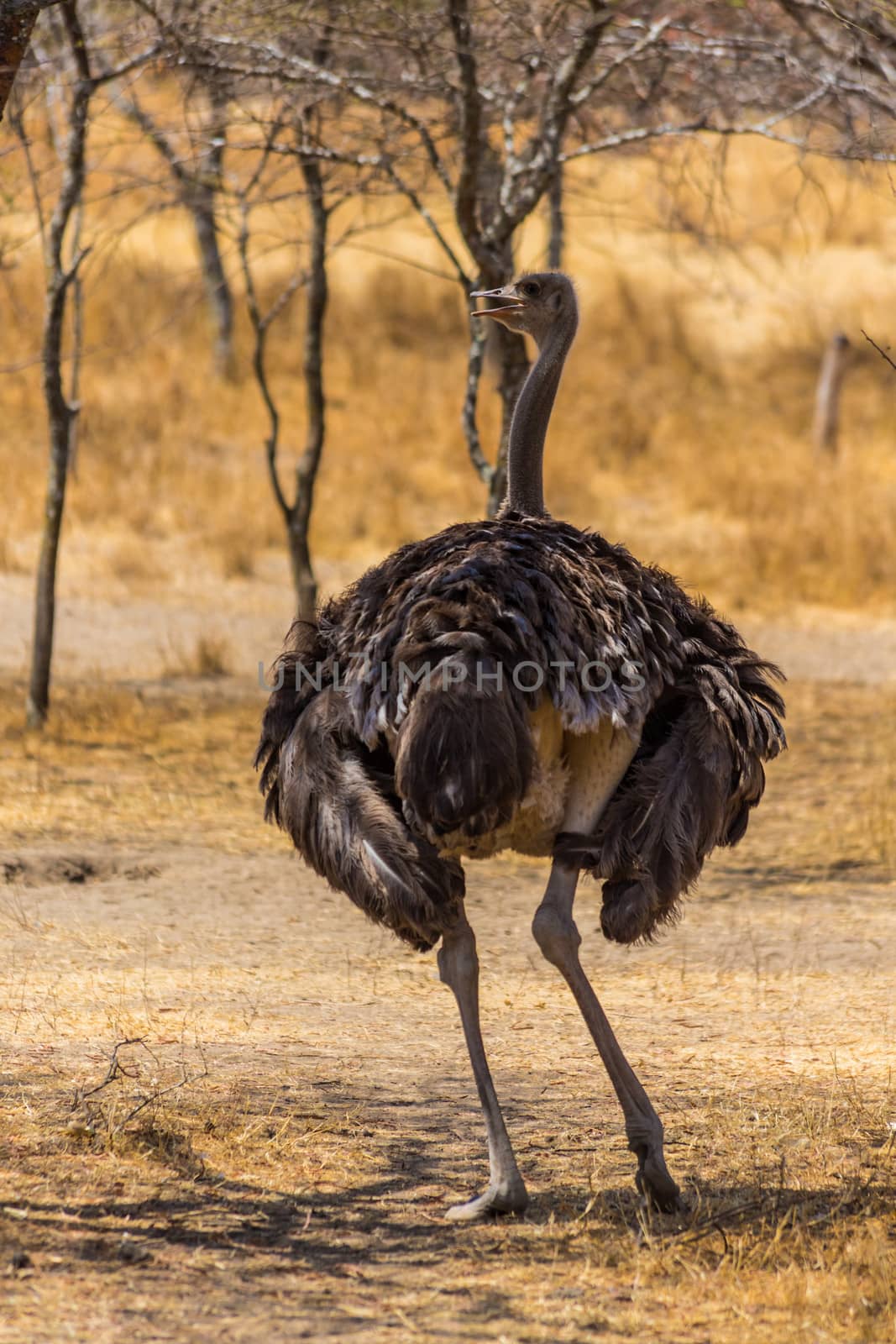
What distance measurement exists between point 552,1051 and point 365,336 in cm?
1715

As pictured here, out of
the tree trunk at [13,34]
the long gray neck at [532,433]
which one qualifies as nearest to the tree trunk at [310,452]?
the long gray neck at [532,433]

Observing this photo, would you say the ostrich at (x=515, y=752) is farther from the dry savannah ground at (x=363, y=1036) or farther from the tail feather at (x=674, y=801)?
the dry savannah ground at (x=363, y=1036)

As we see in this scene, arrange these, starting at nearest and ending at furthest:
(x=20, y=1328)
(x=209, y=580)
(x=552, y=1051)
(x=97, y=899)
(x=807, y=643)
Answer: (x=20, y=1328) < (x=552, y=1051) < (x=97, y=899) < (x=807, y=643) < (x=209, y=580)

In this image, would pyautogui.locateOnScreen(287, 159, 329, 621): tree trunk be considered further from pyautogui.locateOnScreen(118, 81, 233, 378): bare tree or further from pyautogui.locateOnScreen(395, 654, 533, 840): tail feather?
pyautogui.locateOnScreen(395, 654, 533, 840): tail feather

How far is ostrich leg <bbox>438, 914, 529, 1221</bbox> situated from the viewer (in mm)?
3438

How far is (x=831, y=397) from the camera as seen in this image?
1858 centimetres

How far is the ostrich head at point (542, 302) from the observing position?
5281 mm

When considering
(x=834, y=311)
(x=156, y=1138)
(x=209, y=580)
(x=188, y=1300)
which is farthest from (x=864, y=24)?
(x=834, y=311)

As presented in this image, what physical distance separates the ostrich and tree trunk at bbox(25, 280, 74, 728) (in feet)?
17.0

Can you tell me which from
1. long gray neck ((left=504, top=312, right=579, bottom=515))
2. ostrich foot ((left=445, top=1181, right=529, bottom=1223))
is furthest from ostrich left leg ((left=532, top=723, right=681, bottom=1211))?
long gray neck ((left=504, top=312, right=579, bottom=515))

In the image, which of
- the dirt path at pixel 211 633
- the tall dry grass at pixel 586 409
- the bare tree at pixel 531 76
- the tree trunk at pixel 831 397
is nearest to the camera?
the bare tree at pixel 531 76

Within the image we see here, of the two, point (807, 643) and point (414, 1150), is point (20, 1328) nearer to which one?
point (414, 1150)

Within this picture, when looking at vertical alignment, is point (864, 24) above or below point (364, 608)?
above

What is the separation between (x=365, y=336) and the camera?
2098cm
